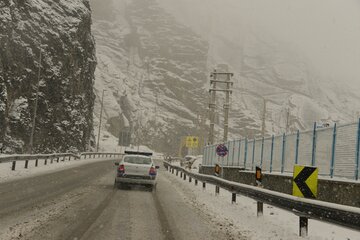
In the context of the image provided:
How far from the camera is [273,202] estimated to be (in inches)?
418

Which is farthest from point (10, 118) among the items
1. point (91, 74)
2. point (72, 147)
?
point (91, 74)

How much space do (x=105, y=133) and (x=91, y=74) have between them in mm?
45764

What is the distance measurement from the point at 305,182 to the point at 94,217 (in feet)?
15.6

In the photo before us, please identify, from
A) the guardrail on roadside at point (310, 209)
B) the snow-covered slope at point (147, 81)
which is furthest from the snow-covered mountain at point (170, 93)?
the guardrail on roadside at point (310, 209)

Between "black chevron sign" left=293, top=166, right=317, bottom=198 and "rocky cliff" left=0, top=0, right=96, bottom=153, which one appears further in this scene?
"rocky cliff" left=0, top=0, right=96, bottom=153

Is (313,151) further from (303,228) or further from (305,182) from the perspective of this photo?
(303,228)

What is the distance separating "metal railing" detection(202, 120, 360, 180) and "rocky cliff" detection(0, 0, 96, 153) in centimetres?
2057

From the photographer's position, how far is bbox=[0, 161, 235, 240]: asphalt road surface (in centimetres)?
816

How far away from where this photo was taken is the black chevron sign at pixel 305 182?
31.4 ft

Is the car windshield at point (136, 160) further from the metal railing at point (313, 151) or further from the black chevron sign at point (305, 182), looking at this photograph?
the black chevron sign at point (305, 182)

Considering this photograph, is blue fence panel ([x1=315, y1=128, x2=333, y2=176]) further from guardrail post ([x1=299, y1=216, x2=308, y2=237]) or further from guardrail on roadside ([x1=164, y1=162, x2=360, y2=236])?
guardrail post ([x1=299, y1=216, x2=308, y2=237])

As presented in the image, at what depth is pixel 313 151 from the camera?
16.3m

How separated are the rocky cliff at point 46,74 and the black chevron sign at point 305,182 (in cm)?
3005

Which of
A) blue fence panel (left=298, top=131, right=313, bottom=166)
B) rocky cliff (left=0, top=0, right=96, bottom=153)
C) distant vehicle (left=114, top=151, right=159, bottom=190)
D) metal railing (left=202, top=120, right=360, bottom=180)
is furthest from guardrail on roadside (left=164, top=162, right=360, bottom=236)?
rocky cliff (left=0, top=0, right=96, bottom=153)
